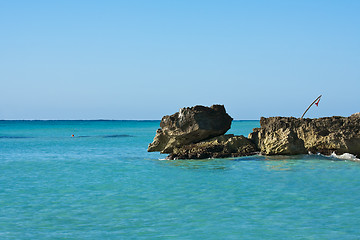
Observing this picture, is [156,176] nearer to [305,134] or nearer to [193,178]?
[193,178]

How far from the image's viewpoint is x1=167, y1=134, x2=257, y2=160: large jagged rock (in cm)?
2447

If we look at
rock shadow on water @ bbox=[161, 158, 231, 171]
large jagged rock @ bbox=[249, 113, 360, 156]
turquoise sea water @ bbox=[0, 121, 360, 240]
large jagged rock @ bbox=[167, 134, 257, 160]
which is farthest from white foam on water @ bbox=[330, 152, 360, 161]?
rock shadow on water @ bbox=[161, 158, 231, 171]

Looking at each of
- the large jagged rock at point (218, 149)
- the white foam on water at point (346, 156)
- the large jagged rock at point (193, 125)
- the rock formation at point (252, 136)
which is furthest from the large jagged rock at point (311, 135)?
the large jagged rock at point (193, 125)

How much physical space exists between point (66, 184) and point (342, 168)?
35.7 feet

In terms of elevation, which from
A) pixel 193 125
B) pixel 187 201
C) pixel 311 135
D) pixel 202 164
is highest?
pixel 193 125

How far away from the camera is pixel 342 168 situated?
65.0 feet

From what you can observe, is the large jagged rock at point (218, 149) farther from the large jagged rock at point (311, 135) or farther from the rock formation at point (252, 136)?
the large jagged rock at point (311, 135)

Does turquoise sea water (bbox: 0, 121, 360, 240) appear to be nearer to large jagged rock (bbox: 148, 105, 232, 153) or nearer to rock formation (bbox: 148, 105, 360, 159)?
rock formation (bbox: 148, 105, 360, 159)

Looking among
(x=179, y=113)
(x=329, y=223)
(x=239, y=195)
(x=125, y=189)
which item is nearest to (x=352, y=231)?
(x=329, y=223)

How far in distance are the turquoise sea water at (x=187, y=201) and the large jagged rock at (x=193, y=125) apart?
326 centimetres

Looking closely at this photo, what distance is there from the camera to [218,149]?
24766mm

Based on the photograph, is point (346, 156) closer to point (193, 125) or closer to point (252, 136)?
point (252, 136)

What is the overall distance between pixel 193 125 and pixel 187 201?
11.6 metres

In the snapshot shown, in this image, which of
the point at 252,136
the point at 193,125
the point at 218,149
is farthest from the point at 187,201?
the point at 252,136
